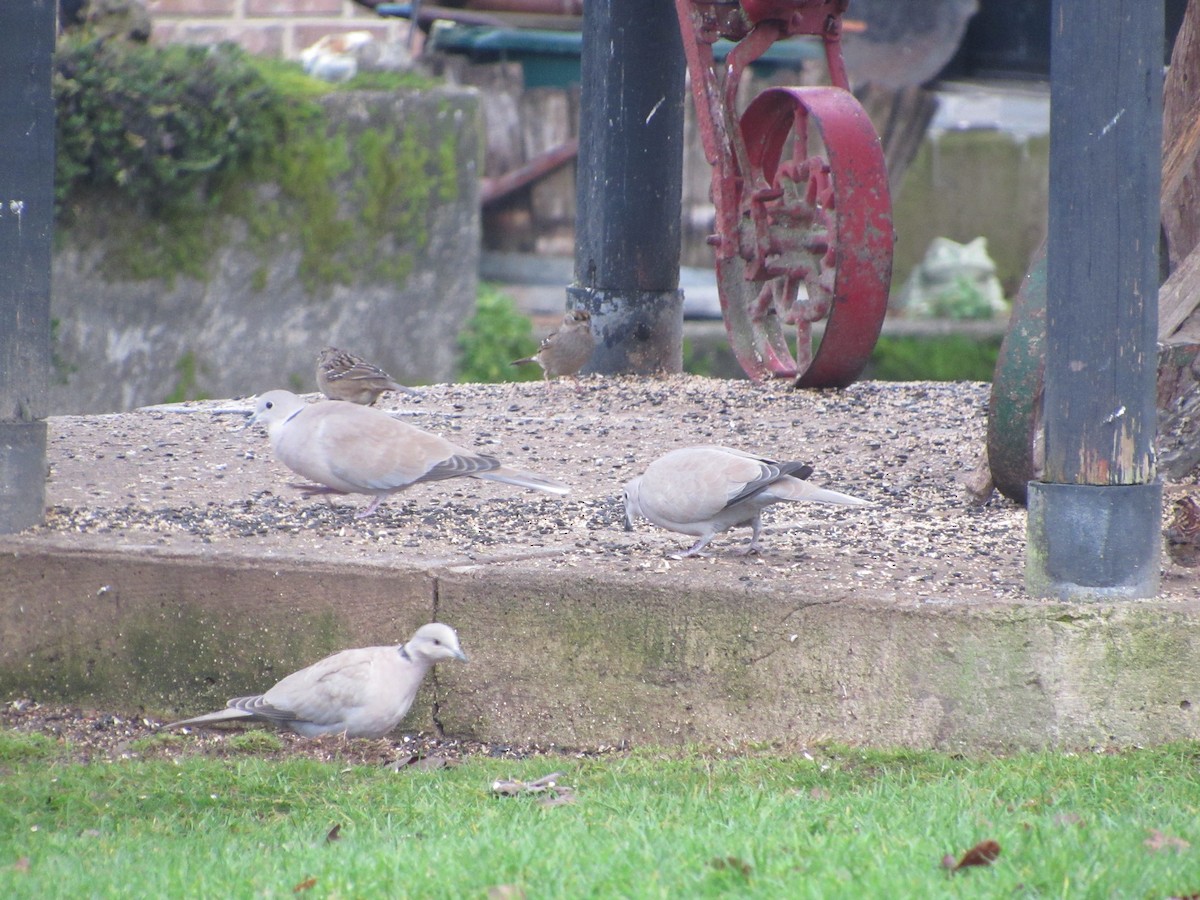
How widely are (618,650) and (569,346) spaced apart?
421 cm

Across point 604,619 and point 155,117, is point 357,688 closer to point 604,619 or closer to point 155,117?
point 604,619

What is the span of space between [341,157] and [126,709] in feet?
23.5

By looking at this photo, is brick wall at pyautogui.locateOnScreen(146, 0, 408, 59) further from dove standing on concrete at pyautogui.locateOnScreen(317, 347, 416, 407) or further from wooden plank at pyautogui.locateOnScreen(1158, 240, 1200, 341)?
wooden plank at pyautogui.locateOnScreen(1158, 240, 1200, 341)

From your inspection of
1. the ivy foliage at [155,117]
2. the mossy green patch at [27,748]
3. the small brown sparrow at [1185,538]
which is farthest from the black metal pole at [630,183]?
the mossy green patch at [27,748]

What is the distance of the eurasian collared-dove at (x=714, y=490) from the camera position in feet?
14.7

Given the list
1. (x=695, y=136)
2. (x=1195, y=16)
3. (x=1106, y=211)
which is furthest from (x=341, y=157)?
(x=1106, y=211)

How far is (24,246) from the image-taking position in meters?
4.87

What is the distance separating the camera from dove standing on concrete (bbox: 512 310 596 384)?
8359 mm

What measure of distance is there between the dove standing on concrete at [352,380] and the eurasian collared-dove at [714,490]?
307 cm

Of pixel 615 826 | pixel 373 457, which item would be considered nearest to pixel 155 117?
pixel 373 457

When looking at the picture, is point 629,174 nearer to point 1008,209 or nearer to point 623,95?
point 623,95

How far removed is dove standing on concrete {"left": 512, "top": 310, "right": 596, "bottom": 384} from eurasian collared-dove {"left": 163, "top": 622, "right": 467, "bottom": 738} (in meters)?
4.19

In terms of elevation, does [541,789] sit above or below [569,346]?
below

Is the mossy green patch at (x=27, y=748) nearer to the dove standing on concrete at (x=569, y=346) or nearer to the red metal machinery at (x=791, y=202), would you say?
the red metal machinery at (x=791, y=202)
